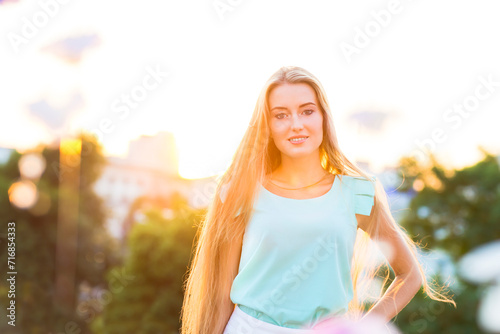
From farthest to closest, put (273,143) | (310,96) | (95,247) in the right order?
(95,247)
(273,143)
(310,96)

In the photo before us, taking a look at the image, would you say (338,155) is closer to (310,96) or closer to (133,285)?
(310,96)

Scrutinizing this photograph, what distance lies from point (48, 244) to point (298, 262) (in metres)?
32.8

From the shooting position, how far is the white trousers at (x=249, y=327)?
7.01 ft

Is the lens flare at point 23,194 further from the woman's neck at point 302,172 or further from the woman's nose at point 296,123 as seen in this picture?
the woman's nose at point 296,123

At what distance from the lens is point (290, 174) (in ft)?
8.15

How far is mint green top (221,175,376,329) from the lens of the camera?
2189 mm

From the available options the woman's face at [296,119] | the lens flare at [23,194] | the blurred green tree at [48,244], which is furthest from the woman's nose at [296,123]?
the lens flare at [23,194]

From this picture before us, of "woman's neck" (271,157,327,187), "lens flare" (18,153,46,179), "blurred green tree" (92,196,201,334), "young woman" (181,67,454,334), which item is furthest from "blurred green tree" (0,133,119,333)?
"woman's neck" (271,157,327,187)

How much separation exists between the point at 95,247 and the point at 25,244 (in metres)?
4.36

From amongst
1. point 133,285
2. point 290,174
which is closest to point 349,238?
point 290,174

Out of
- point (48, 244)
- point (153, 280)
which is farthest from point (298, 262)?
point (48, 244)

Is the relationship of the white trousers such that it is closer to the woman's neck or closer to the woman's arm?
the woman's arm

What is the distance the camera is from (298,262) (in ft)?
7.33

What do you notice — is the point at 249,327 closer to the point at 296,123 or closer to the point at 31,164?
the point at 296,123
